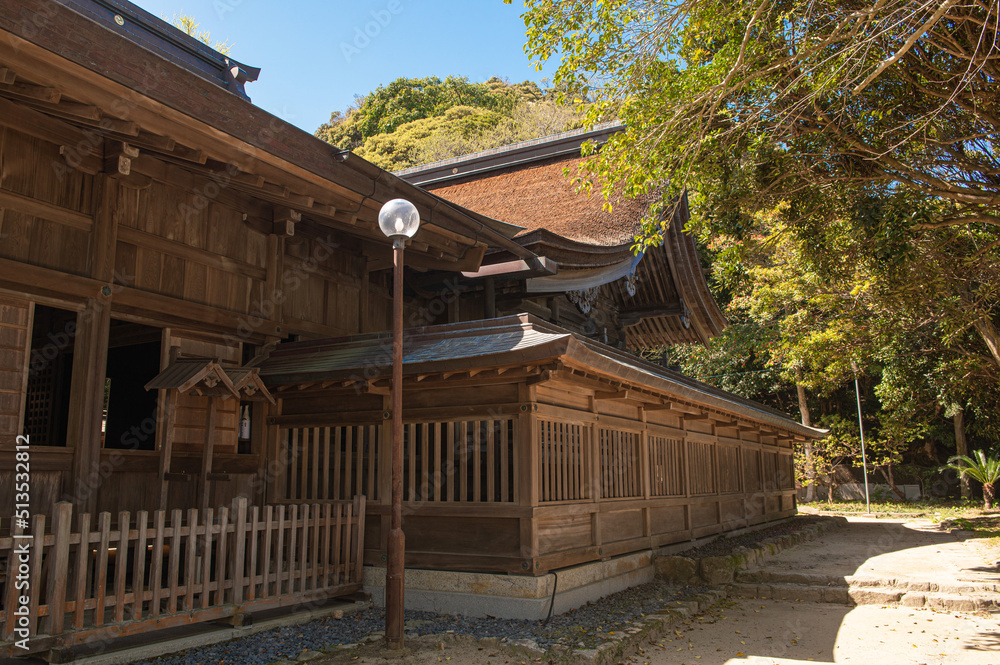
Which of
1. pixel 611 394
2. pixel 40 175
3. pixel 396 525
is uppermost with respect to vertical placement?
pixel 40 175

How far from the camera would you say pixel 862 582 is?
9211mm

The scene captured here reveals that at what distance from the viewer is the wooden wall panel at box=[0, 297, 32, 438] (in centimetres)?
589

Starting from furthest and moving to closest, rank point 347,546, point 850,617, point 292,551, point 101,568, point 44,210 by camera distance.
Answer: point 850,617
point 347,546
point 292,551
point 44,210
point 101,568

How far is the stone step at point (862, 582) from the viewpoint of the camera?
871cm

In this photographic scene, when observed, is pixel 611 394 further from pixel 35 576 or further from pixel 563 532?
pixel 35 576

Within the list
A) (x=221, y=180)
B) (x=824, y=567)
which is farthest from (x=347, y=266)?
(x=824, y=567)

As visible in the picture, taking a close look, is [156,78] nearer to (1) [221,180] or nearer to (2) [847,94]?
(1) [221,180]

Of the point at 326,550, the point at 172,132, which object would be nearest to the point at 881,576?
the point at 326,550

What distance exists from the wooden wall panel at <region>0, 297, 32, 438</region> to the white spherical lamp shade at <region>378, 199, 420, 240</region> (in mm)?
3260

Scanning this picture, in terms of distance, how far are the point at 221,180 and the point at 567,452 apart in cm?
495

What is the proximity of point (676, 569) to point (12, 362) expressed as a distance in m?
8.24

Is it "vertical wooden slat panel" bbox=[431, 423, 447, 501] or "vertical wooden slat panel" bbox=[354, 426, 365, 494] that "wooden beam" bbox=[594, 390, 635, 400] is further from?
"vertical wooden slat panel" bbox=[354, 426, 365, 494]

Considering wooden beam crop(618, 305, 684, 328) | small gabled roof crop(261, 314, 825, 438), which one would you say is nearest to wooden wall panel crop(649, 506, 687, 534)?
small gabled roof crop(261, 314, 825, 438)

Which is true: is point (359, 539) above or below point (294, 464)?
below
